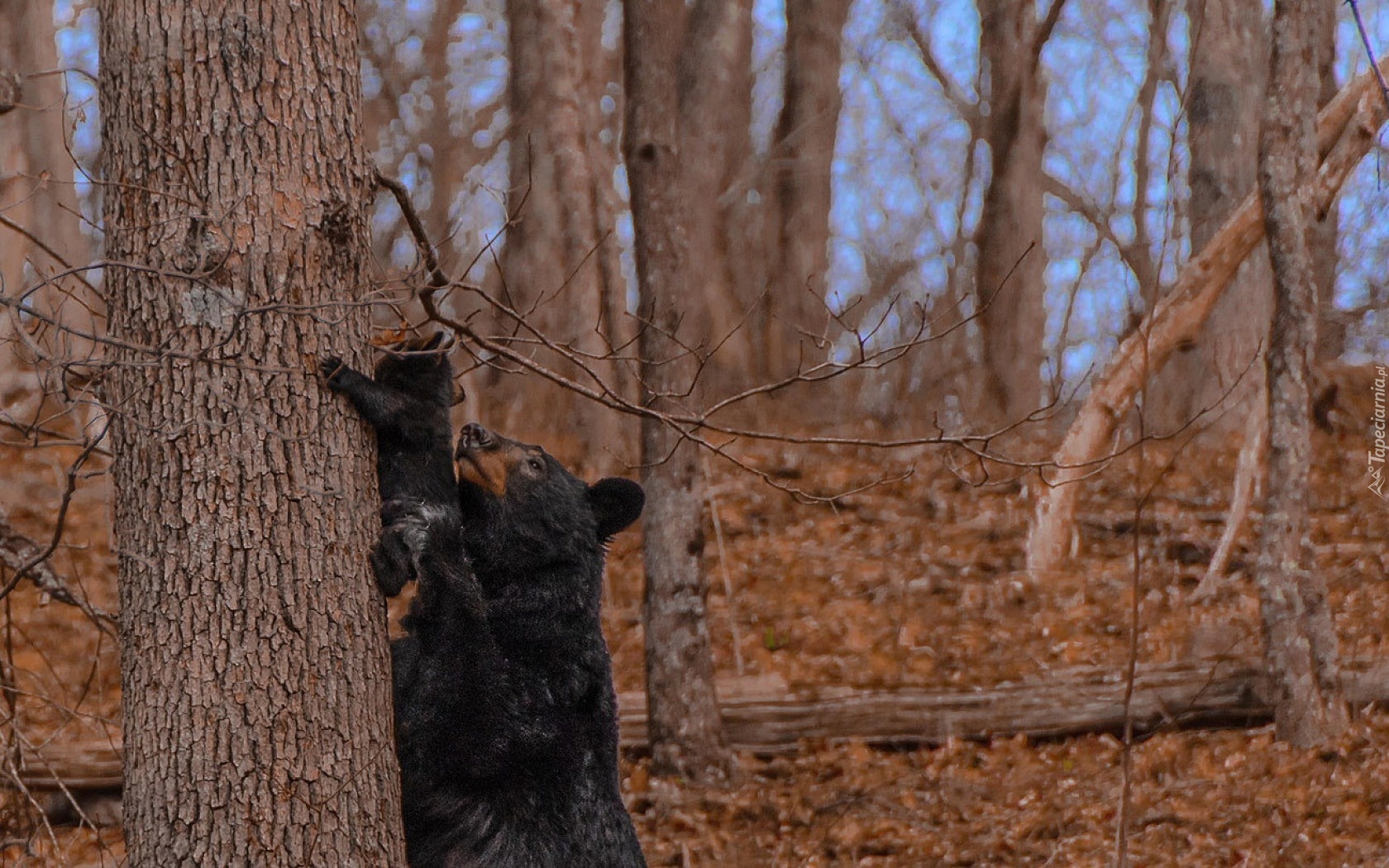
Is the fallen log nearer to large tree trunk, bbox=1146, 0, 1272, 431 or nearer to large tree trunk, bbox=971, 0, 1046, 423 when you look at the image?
large tree trunk, bbox=1146, 0, 1272, 431

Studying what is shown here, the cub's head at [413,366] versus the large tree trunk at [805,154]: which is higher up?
the large tree trunk at [805,154]

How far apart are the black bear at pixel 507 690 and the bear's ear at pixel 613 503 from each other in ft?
0.68

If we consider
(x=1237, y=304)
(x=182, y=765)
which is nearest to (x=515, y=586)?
(x=182, y=765)

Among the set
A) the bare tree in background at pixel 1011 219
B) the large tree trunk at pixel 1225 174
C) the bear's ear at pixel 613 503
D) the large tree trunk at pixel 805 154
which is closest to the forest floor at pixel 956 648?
the large tree trunk at pixel 1225 174

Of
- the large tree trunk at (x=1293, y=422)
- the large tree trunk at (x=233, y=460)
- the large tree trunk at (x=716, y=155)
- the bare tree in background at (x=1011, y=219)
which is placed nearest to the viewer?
the large tree trunk at (x=233, y=460)

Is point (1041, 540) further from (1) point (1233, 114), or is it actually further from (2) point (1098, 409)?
(1) point (1233, 114)

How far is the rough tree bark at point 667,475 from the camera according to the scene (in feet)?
Result: 27.9

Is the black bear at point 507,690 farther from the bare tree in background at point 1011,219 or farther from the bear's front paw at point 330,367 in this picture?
the bare tree in background at point 1011,219

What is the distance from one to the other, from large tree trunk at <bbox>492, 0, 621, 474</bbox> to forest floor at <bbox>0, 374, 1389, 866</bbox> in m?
1.82

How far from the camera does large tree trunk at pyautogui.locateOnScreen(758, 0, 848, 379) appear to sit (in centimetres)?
1554

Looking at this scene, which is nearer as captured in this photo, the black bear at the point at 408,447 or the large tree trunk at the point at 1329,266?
the black bear at the point at 408,447

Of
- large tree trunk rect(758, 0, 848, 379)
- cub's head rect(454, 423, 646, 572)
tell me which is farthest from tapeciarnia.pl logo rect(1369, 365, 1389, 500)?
cub's head rect(454, 423, 646, 572)

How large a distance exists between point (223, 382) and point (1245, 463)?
8752mm

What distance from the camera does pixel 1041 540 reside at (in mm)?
11391
